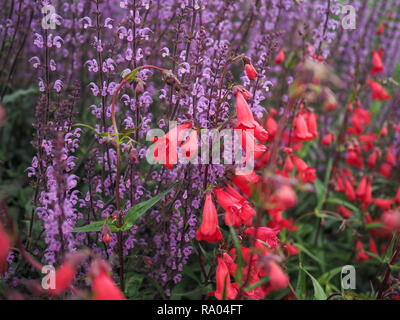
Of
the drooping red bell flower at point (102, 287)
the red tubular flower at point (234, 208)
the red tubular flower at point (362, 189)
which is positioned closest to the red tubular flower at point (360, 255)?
the red tubular flower at point (362, 189)

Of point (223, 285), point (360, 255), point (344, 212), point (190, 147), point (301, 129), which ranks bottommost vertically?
point (360, 255)

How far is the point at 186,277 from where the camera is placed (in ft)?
9.25

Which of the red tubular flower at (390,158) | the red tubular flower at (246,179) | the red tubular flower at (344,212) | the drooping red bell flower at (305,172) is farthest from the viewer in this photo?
the red tubular flower at (390,158)

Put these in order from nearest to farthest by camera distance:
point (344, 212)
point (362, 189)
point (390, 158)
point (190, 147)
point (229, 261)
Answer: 1. point (190, 147)
2. point (229, 261)
3. point (362, 189)
4. point (344, 212)
5. point (390, 158)

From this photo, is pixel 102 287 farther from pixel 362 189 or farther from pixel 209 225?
pixel 362 189

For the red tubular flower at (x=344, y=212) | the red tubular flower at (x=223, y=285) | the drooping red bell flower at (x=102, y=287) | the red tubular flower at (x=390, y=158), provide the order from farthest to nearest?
the red tubular flower at (x=390, y=158) < the red tubular flower at (x=344, y=212) < the red tubular flower at (x=223, y=285) < the drooping red bell flower at (x=102, y=287)

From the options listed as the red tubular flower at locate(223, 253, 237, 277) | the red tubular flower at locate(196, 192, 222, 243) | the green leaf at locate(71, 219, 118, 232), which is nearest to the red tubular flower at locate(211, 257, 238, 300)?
the red tubular flower at locate(223, 253, 237, 277)

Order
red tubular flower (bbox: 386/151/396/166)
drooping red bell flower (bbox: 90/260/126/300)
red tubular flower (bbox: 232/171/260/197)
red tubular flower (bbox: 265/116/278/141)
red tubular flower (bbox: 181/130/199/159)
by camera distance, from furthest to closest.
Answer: red tubular flower (bbox: 386/151/396/166) → red tubular flower (bbox: 265/116/278/141) → red tubular flower (bbox: 232/171/260/197) → red tubular flower (bbox: 181/130/199/159) → drooping red bell flower (bbox: 90/260/126/300)

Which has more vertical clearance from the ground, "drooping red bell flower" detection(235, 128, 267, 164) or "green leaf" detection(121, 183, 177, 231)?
"drooping red bell flower" detection(235, 128, 267, 164)

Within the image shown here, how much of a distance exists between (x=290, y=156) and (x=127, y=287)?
6.04 feet

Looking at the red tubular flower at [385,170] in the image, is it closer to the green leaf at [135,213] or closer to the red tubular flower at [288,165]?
the red tubular flower at [288,165]

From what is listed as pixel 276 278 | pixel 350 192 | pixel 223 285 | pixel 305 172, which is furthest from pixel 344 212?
pixel 276 278

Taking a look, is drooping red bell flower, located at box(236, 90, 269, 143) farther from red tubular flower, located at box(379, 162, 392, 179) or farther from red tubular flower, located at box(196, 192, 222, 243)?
red tubular flower, located at box(379, 162, 392, 179)

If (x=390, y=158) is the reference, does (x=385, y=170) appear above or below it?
below
